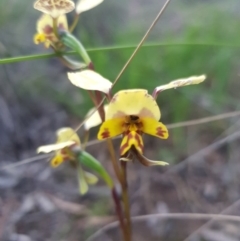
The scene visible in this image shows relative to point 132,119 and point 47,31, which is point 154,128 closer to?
point 132,119

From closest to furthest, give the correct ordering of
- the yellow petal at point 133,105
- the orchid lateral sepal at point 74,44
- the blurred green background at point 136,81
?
1. the yellow petal at point 133,105
2. the orchid lateral sepal at point 74,44
3. the blurred green background at point 136,81

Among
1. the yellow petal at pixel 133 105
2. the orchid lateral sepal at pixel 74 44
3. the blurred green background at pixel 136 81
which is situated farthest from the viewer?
the blurred green background at pixel 136 81

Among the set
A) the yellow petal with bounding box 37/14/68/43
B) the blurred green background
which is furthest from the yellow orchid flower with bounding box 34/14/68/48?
the blurred green background

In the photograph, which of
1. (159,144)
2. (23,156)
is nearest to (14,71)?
(23,156)

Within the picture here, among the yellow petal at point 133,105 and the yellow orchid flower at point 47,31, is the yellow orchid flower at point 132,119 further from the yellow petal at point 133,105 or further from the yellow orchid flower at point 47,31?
the yellow orchid flower at point 47,31

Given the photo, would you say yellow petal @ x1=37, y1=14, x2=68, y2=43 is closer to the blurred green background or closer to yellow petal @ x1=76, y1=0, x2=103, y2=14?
yellow petal @ x1=76, y1=0, x2=103, y2=14

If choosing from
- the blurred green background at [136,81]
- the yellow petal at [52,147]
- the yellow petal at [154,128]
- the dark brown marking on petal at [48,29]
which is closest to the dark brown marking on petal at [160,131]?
the yellow petal at [154,128]
